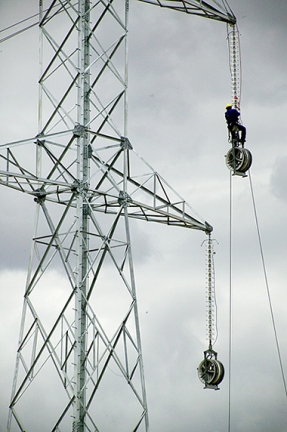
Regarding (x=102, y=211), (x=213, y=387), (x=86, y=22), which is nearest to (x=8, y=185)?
(x=102, y=211)

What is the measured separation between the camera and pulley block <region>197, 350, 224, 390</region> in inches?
1230

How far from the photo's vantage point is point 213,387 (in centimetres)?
3153

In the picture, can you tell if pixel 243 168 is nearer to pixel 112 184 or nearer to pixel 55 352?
pixel 112 184

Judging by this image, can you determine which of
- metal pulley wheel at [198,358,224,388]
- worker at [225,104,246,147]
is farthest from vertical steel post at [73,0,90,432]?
metal pulley wheel at [198,358,224,388]

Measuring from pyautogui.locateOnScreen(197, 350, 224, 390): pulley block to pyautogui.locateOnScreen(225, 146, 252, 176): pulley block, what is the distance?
7061mm

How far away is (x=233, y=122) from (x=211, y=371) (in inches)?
361

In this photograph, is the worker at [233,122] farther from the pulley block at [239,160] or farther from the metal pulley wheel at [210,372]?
the metal pulley wheel at [210,372]

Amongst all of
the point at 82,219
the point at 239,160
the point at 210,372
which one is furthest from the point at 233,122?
the point at 210,372

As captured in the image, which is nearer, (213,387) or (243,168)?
(243,168)

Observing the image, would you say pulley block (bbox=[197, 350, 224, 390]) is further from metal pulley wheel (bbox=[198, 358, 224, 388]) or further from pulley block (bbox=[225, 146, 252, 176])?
pulley block (bbox=[225, 146, 252, 176])

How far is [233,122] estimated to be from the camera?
2961 centimetres

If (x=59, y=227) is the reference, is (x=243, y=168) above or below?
above

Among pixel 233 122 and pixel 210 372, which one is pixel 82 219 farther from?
pixel 210 372

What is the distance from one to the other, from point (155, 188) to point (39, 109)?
16.0 ft
